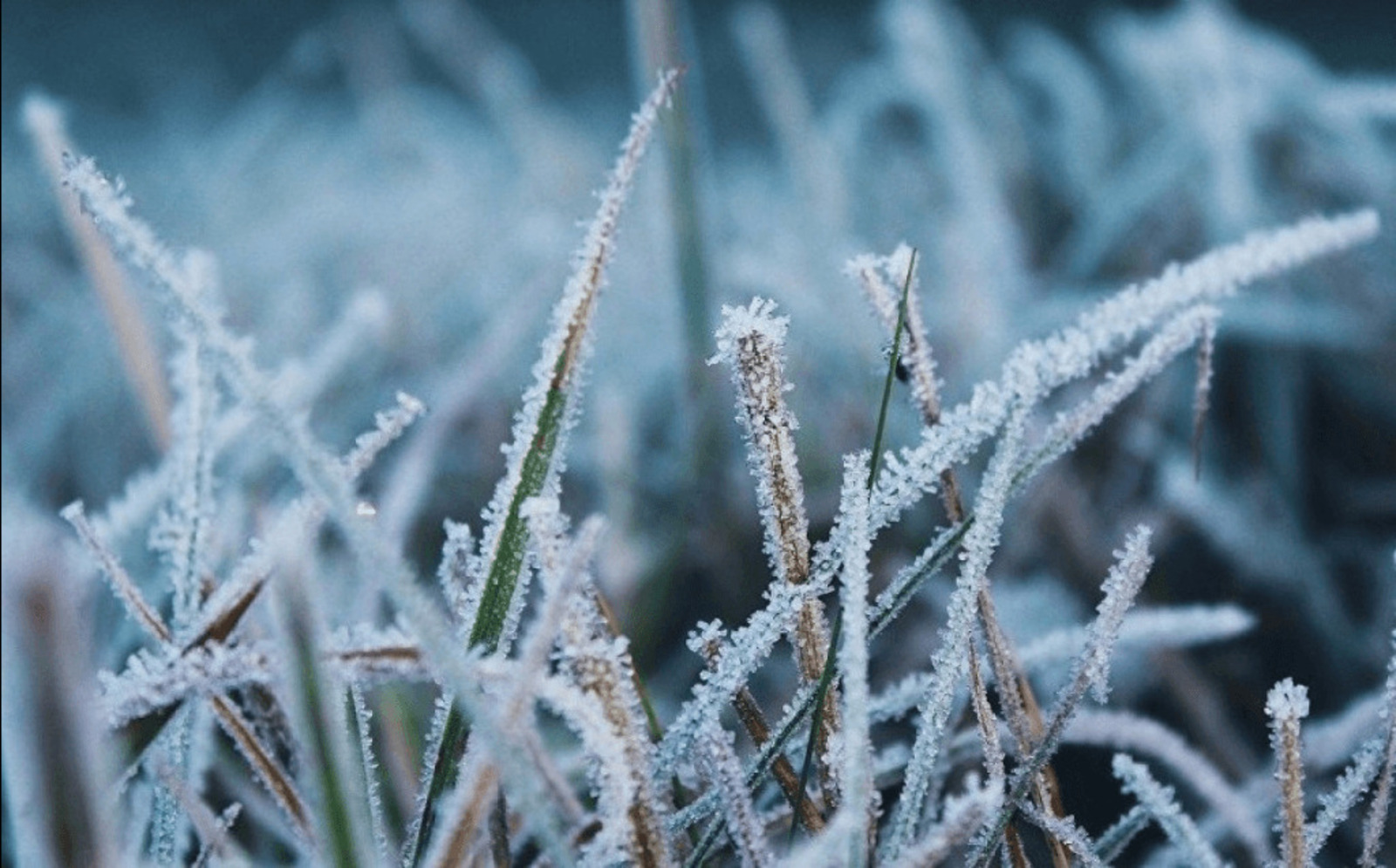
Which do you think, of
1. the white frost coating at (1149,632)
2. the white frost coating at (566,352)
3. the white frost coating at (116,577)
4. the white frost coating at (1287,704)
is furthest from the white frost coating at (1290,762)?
the white frost coating at (116,577)

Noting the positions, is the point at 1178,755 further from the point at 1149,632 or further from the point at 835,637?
the point at 835,637

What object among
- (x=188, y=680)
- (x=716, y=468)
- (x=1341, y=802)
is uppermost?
(x=716, y=468)

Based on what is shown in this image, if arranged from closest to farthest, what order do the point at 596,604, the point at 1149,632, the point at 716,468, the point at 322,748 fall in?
the point at 322,748, the point at 596,604, the point at 1149,632, the point at 716,468

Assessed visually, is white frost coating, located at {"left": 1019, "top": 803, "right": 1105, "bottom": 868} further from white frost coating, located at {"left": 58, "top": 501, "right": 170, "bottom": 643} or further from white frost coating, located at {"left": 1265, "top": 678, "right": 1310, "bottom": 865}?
white frost coating, located at {"left": 58, "top": 501, "right": 170, "bottom": 643}

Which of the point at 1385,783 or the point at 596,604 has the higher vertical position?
the point at 596,604

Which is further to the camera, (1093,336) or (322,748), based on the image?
(1093,336)

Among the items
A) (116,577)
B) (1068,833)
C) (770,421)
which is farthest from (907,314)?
(116,577)

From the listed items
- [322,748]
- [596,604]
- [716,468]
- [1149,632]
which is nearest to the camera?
[322,748]

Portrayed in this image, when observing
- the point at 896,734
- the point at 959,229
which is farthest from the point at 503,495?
the point at 959,229

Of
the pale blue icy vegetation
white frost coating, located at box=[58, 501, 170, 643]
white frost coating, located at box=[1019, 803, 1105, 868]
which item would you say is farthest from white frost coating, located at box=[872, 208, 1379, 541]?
white frost coating, located at box=[58, 501, 170, 643]
